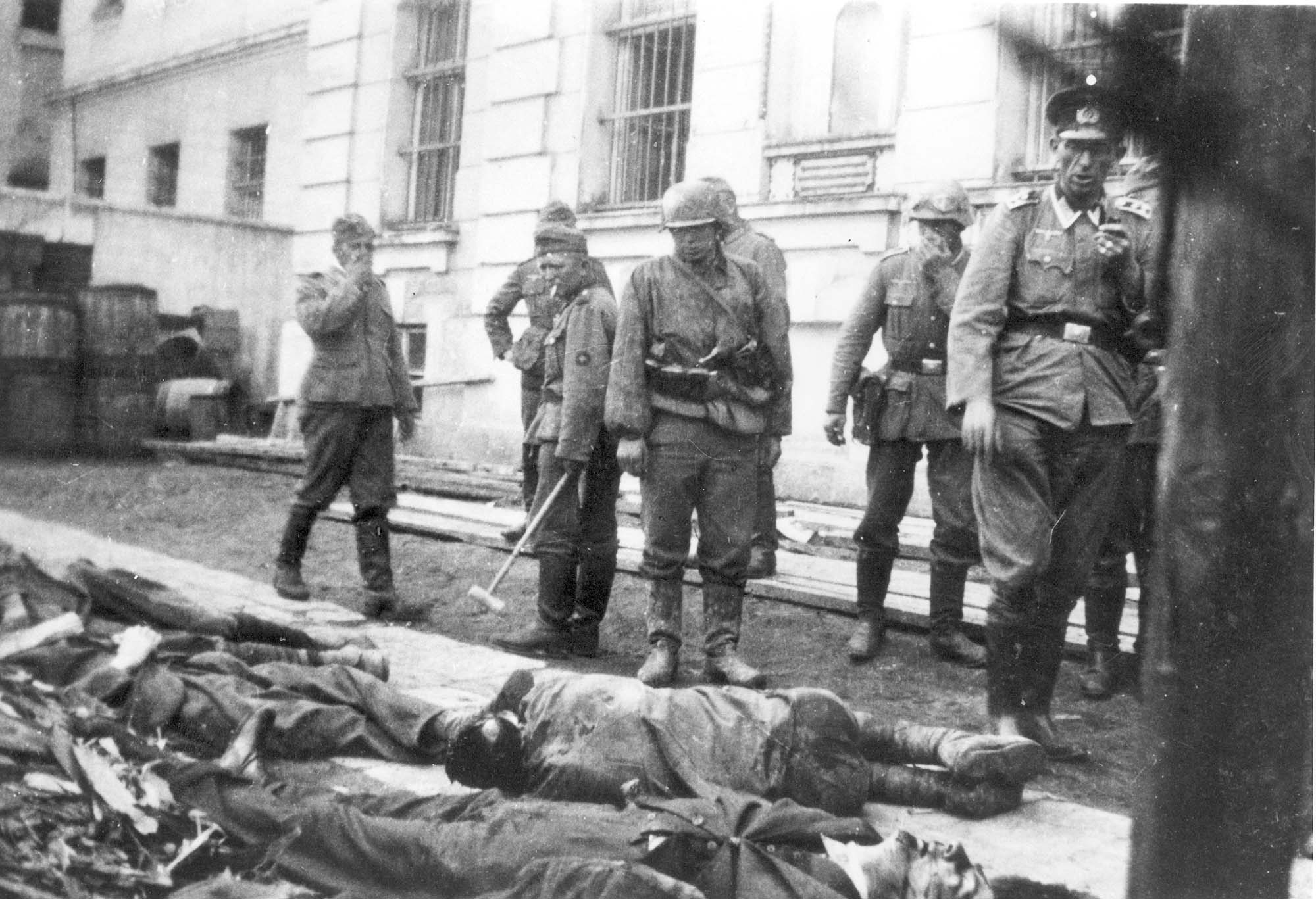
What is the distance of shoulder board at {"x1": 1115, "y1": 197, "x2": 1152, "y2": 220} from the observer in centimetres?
364

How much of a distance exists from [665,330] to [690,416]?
29 cm

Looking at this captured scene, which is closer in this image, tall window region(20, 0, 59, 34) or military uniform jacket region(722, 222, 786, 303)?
tall window region(20, 0, 59, 34)

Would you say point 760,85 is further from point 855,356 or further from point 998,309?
point 998,309

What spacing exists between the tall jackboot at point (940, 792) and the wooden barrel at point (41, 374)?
20.3 feet

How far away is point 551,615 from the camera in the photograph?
4957 mm

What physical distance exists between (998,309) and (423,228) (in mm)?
7889

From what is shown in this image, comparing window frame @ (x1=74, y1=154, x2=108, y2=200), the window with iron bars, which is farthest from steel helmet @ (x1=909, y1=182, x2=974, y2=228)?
window frame @ (x1=74, y1=154, x2=108, y2=200)

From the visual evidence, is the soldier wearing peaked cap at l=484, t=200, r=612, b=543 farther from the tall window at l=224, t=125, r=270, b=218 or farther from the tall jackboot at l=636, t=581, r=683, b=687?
the tall window at l=224, t=125, r=270, b=218

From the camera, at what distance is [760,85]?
834 centimetres

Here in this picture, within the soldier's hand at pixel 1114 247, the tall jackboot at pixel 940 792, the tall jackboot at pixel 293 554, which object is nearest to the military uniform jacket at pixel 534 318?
the tall jackboot at pixel 293 554

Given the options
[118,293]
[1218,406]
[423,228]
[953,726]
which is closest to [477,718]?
[953,726]

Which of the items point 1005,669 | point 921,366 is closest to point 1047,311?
point 1005,669

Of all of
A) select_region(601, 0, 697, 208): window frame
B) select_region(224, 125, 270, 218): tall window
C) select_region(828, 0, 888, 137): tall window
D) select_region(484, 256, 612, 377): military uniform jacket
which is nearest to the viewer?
select_region(484, 256, 612, 377): military uniform jacket

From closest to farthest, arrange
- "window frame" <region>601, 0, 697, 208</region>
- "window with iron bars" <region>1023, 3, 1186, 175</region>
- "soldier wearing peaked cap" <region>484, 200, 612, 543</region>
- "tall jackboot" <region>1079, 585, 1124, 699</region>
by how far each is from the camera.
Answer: "window with iron bars" <region>1023, 3, 1186, 175</region> < "tall jackboot" <region>1079, 585, 1124, 699</region> < "soldier wearing peaked cap" <region>484, 200, 612, 543</region> < "window frame" <region>601, 0, 697, 208</region>
